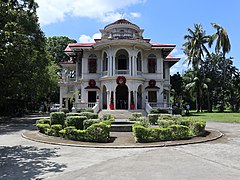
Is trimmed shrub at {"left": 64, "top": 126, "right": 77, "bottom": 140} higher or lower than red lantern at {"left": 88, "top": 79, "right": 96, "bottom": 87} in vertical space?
lower

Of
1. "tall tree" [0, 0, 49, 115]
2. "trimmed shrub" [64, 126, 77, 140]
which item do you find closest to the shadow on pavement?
"trimmed shrub" [64, 126, 77, 140]

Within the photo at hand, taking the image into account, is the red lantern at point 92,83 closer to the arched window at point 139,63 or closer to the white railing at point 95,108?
the white railing at point 95,108

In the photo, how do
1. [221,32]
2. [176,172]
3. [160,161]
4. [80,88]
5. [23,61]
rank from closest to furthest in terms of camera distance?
1. [176,172]
2. [160,161]
3. [23,61]
4. [80,88]
5. [221,32]

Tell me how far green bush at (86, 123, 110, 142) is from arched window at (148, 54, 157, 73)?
21.6 m

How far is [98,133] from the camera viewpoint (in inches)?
513

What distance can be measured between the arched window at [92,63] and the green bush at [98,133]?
20889 mm

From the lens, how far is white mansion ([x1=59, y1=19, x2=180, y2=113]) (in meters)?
30.5

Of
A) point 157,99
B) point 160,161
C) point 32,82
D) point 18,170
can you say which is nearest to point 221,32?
point 157,99

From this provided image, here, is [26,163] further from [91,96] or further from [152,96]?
[152,96]

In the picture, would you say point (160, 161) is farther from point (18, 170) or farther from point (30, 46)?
point (30, 46)

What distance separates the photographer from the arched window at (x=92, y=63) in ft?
109

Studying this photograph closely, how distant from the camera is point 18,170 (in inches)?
303

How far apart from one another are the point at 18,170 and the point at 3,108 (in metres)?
35.4

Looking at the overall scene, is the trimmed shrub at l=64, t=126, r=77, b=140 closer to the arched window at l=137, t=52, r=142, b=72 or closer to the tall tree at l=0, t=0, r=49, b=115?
the tall tree at l=0, t=0, r=49, b=115
